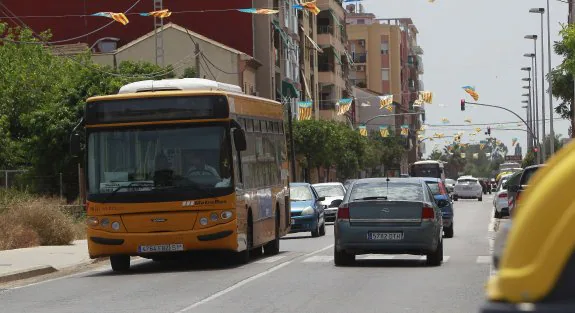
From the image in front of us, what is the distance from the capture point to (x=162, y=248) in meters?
22.5

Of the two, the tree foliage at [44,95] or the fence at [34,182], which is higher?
the tree foliage at [44,95]

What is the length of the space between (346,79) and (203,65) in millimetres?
51026

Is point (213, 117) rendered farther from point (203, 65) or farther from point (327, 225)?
point (203, 65)

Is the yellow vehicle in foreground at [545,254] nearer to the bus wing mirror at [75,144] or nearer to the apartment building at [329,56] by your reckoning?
the bus wing mirror at [75,144]

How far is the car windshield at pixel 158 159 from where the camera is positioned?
22.5 metres

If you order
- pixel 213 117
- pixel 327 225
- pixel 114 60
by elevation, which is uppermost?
pixel 114 60

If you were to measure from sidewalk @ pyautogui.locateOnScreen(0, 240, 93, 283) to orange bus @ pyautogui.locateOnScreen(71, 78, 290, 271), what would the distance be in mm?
1448

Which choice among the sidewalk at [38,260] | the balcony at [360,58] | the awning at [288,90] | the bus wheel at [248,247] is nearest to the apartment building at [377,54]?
the balcony at [360,58]

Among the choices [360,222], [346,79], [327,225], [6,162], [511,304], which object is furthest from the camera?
[346,79]

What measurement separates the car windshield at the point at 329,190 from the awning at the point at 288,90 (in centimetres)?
3662

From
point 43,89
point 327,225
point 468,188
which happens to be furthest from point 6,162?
point 468,188

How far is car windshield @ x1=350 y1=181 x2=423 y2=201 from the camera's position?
22609mm

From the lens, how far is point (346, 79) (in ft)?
403

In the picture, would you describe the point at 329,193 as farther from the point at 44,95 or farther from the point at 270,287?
the point at 270,287
